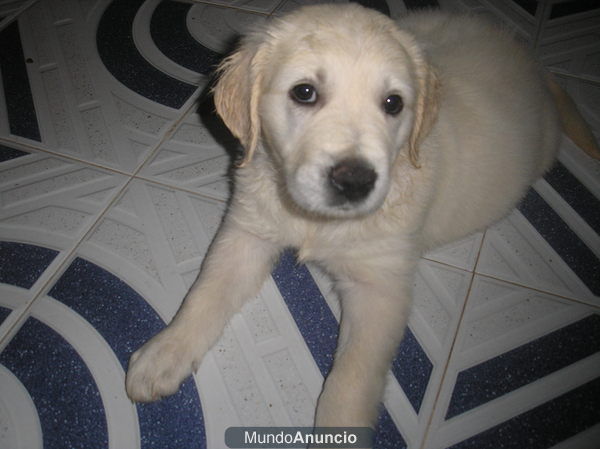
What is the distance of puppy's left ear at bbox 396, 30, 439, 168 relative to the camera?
1.51 m

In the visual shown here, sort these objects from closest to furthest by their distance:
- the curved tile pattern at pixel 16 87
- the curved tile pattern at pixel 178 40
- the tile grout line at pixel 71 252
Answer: the tile grout line at pixel 71 252, the curved tile pattern at pixel 16 87, the curved tile pattern at pixel 178 40

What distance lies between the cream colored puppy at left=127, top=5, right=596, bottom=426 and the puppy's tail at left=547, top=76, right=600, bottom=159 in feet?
0.93

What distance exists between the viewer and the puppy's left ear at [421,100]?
1.51m

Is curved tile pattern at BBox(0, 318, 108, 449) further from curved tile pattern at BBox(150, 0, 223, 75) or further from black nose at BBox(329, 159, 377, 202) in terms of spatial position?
curved tile pattern at BBox(150, 0, 223, 75)

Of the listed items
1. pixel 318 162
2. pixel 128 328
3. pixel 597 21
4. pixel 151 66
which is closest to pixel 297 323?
pixel 128 328

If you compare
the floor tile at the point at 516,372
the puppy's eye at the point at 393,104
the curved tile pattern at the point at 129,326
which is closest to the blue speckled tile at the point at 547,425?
the floor tile at the point at 516,372

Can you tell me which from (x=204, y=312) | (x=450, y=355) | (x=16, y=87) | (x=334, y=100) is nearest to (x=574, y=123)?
(x=450, y=355)

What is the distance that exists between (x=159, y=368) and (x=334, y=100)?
105cm

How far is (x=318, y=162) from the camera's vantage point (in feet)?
4.19

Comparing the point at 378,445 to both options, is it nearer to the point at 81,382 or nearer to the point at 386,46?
the point at 81,382

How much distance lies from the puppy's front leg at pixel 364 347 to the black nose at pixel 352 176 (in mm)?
481

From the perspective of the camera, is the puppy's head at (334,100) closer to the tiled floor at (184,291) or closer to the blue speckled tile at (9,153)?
the tiled floor at (184,291)

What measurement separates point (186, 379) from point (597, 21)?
3.45 m

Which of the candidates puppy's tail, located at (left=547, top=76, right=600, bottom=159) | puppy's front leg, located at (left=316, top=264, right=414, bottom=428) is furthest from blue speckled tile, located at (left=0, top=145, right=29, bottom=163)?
puppy's tail, located at (left=547, top=76, right=600, bottom=159)
